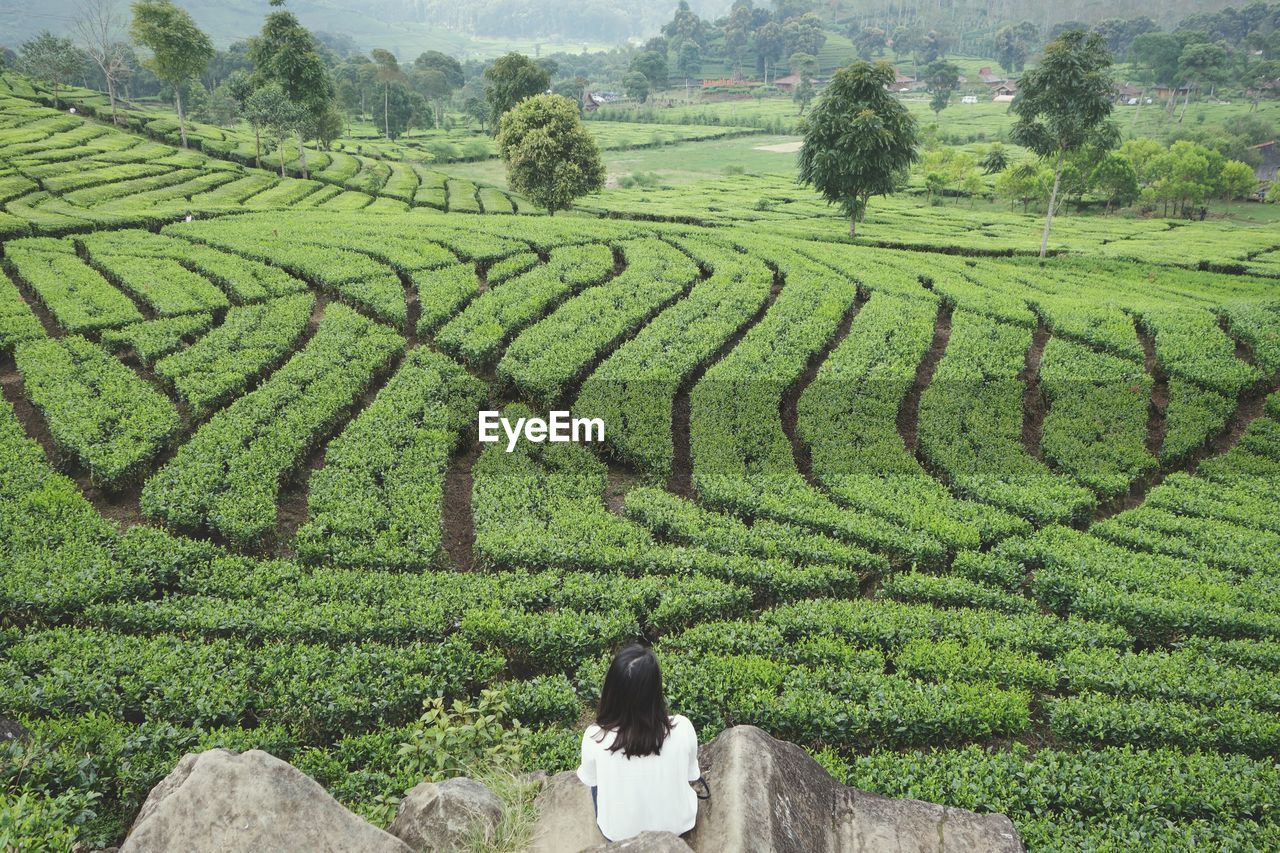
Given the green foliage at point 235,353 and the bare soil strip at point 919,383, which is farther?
the bare soil strip at point 919,383

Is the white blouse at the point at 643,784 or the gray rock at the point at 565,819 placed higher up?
the white blouse at the point at 643,784

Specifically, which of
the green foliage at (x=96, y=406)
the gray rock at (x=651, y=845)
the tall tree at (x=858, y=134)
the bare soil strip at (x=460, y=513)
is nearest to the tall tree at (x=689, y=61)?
the tall tree at (x=858, y=134)

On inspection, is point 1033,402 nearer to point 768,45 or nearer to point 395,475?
point 395,475

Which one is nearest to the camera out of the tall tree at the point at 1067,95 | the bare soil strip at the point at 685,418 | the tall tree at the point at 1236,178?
the bare soil strip at the point at 685,418

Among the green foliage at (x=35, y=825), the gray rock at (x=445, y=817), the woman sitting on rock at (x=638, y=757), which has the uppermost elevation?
the woman sitting on rock at (x=638, y=757)

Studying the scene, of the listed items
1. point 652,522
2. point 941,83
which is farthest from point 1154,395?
point 941,83

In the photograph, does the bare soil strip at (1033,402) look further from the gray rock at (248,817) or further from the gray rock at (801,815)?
the gray rock at (248,817)

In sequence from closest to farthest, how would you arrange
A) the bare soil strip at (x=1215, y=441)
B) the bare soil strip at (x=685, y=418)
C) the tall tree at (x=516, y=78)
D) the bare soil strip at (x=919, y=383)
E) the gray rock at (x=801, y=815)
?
the gray rock at (x=801, y=815), the bare soil strip at (x=1215, y=441), the bare soil strip at (x=685, y=418), the bare soil strip at (x=919, y=383), the tall tree at (x=516, y=78)
